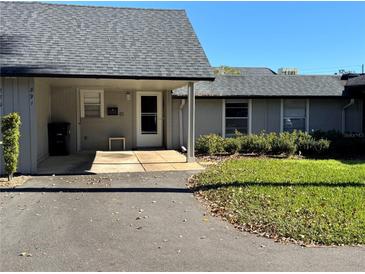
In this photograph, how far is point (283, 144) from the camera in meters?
15.1

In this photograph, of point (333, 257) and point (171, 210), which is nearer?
point (333, 257)

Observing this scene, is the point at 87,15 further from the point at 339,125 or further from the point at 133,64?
the point at 339,125

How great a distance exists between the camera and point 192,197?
28.2 ft

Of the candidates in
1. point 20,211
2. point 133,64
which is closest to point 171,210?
point 20,211

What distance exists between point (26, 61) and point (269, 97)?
1030cm

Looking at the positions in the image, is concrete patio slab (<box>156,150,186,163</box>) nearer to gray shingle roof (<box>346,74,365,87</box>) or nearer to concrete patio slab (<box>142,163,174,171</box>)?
concrete patio slab (<box>142,163,174,171</box>)

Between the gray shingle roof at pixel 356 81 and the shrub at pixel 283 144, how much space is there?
5.02 m

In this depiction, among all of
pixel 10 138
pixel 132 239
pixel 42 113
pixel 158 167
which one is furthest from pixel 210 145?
pixel 132 239

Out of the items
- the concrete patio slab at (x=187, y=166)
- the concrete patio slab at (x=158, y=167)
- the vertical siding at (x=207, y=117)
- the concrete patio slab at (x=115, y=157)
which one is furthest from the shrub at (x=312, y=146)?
the concrete patio slab at (x=115, y=157)

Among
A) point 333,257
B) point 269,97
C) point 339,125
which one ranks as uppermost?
point 269,97

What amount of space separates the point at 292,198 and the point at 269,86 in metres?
11.3

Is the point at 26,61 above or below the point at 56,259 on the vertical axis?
above

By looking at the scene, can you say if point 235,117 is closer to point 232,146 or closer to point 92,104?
point 232,146

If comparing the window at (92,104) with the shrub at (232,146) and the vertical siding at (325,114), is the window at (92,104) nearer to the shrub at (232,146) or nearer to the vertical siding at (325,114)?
the shrub at (232,146)
